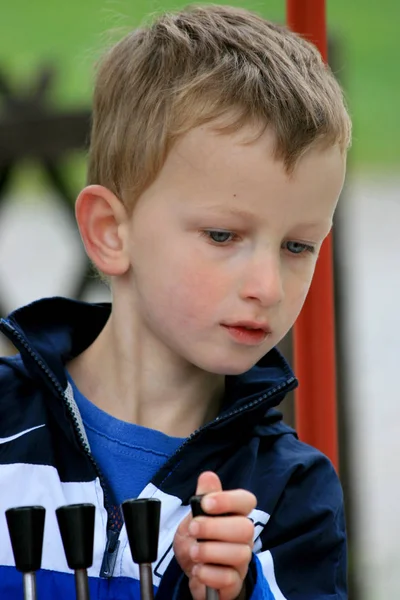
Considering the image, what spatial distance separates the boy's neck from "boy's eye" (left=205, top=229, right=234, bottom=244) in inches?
7.4

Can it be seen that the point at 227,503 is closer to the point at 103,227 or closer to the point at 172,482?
Answer: the point at 172,482

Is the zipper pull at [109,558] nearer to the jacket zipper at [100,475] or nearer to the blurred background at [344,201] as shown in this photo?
the jacket zipper at [100,475]

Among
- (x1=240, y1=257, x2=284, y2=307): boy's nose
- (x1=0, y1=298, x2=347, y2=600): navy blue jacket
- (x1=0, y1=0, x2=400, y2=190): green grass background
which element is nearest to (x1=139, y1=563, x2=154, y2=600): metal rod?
(x1=0, y1=298, x2=347, y2=600): navy blue jacket

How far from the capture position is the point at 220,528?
927 mm

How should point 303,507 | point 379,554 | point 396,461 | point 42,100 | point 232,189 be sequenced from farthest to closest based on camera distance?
point 396,461, point 379,554, point 42,100, point 303,507, point 232,189

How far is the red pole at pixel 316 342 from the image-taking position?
1.24 meters

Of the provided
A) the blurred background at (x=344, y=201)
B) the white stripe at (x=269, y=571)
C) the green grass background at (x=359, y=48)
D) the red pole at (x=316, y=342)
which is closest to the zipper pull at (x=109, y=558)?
the white stripe at (x=269, y=571)

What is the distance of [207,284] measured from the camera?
1.08 metres

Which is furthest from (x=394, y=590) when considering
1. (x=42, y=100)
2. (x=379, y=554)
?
(x=42, y=100)

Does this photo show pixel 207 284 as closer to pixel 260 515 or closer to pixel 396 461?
pixel 260 515

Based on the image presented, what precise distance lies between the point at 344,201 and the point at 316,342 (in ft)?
3.92

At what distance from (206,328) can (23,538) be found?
0.99 ft

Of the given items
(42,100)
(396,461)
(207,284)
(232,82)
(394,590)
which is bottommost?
(394,590)

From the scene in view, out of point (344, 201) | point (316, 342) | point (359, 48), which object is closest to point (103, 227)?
point (316, 342)
